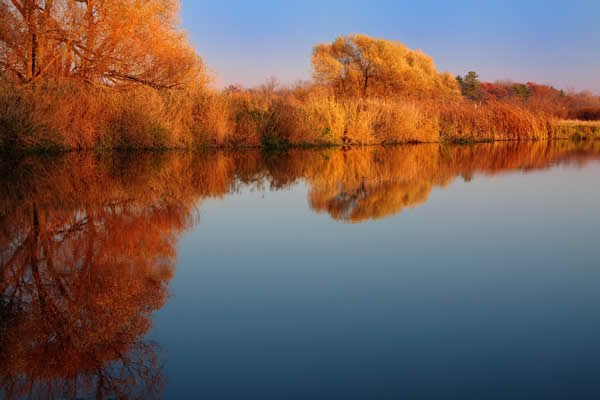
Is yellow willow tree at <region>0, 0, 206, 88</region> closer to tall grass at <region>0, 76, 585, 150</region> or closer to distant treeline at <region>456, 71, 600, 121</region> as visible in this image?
tall grass at <region>0, 76, 585, 150</region>

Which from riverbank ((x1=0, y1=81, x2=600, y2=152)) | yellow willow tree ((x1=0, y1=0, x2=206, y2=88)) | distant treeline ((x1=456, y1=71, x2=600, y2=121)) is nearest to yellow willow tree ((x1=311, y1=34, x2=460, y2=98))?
distant treeline ((x1=456, y1=71, x2=600, y2=121))

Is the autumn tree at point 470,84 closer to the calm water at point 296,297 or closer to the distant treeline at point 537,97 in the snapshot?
the distant treeline at point 537,97

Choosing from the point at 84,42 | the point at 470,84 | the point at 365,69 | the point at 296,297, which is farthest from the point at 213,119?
the point at 470,84

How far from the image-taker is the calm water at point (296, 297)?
7.73 feet

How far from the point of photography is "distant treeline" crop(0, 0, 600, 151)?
14148 millimetres

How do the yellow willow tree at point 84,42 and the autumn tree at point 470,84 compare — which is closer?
the yellow willow tree at point 84,42

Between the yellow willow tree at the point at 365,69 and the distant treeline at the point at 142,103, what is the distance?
14.7m

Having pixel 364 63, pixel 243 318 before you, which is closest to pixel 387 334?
pixel 243 318

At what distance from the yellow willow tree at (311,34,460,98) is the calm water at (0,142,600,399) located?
31.8 m

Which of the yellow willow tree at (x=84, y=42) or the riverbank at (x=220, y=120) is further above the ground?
the yellow willow tree at (x=84, y=42)

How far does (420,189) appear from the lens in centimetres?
836

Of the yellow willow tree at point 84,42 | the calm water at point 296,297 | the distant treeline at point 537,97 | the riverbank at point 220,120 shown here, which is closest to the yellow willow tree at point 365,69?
the distant treeline at point 537,97

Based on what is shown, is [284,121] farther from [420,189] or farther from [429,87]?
[429,87]

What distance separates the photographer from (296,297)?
3371 mm
